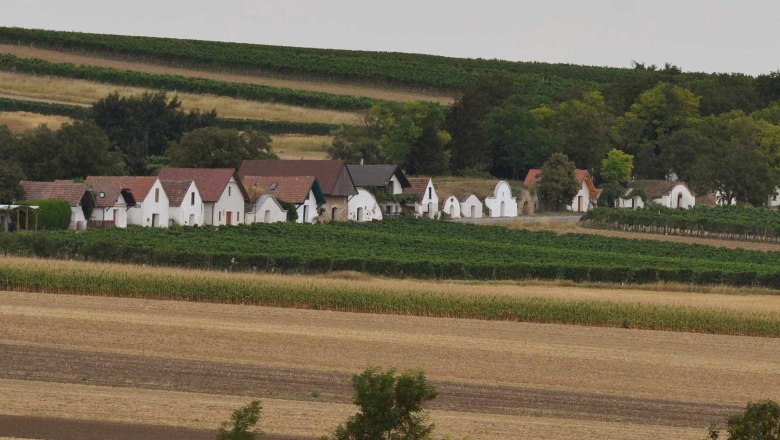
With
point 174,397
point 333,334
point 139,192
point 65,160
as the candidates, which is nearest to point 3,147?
point 65,160

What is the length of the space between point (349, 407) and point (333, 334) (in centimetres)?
1107

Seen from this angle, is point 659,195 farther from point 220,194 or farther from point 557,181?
point 220,194

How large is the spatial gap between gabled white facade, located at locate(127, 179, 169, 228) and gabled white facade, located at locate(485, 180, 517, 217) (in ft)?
114

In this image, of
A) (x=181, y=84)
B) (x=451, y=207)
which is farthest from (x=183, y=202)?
(x=181, y=84)

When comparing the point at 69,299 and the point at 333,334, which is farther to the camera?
the point at 69,299

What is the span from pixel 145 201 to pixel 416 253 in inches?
642

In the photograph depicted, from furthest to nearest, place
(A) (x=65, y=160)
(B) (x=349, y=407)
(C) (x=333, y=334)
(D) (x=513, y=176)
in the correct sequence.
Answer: (D) (x=513, y=176)
(A) (x=65, y=160)
(C) (x=333, y=334)
(B) (x=349, y=407)

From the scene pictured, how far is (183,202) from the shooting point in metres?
87.3

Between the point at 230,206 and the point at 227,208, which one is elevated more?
the point at 230,206

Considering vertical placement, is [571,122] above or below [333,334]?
above

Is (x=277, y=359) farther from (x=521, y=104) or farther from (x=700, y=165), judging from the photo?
(x=521, y=104)

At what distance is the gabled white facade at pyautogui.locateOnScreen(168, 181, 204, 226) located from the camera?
8669 cm

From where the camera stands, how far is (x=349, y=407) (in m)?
33.7

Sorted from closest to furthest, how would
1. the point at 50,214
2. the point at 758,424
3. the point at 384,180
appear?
1. the point at 758,424
2. the point at 50,214
3. the point at 384,180
